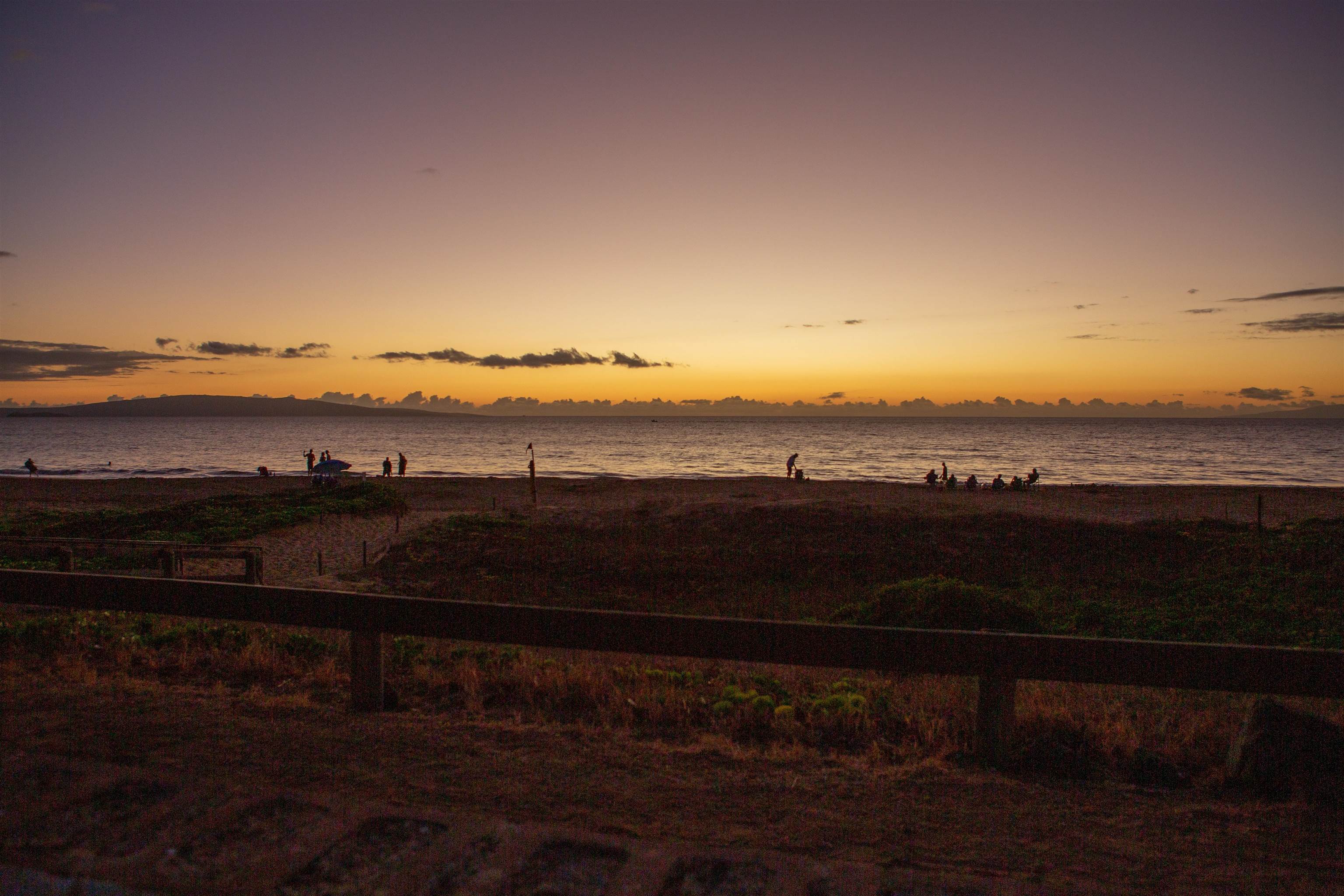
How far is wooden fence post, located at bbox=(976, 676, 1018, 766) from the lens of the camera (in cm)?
393

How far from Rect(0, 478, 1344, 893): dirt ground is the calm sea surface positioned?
6302 centimetres

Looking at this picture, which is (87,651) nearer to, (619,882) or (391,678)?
(391,678)

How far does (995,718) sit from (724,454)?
10898cm

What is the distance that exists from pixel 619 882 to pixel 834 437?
167 metres

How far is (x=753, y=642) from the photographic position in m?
4.12

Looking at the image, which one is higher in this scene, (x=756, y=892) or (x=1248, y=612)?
(x=756, y=892)

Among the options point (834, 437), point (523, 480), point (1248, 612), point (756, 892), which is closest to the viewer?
point (756, 892)

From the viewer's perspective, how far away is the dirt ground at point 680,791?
9.61ft

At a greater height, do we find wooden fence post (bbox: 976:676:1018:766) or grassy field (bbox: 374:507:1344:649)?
wooden fence post (bbox: 976:676:1018:766)

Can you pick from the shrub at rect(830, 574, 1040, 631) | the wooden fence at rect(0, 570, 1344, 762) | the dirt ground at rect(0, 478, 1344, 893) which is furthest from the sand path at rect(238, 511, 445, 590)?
the dirt ground at rect(0, 478, 1344, 893)

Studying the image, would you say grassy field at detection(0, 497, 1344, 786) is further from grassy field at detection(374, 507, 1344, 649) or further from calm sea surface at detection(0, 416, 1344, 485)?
calm sea surface at detection(0, 416, 1344, 485)

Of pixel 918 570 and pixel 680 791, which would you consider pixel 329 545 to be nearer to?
pixel 918 570

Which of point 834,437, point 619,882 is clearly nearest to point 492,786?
point 619,882

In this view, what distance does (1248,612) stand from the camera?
14.3 m
